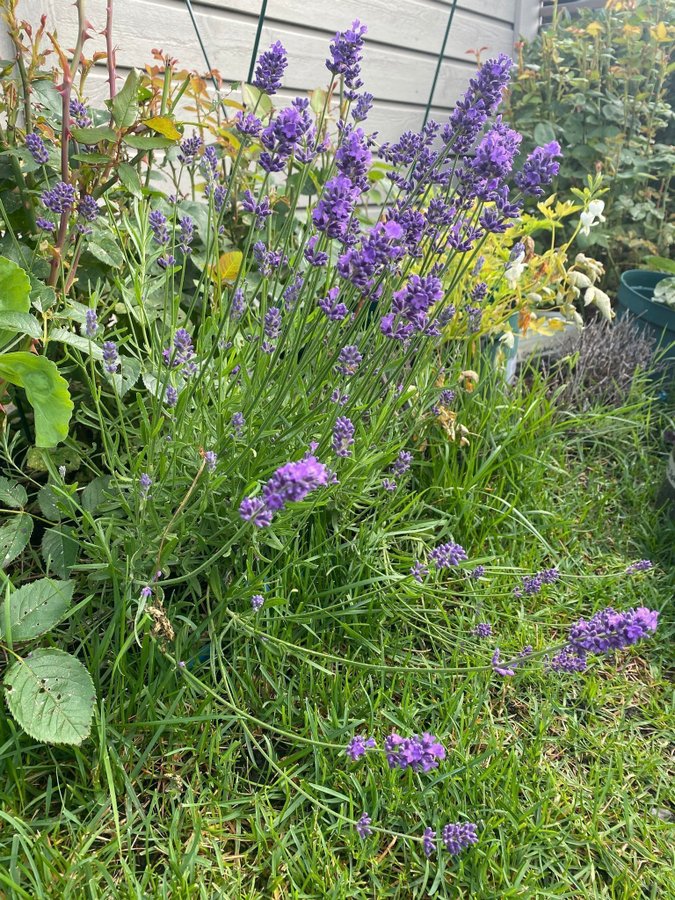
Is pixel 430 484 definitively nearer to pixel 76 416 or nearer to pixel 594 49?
pixel 76 416

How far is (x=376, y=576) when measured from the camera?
1.71 metres

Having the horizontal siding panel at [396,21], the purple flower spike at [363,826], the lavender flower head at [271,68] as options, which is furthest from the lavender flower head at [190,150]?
the horizontal siding panel at [396,21]

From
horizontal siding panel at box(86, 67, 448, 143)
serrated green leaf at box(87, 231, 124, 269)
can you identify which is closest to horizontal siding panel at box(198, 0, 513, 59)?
horizontal siding panel at box(86, 67, 448, 143)

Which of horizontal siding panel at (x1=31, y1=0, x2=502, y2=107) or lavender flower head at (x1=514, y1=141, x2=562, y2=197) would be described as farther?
horizontal siding panel at (x1=31, y1=0, x2=502, y2=107)

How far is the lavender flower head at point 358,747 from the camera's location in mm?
1318

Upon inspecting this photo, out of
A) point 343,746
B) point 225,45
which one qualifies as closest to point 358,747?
point 343,746

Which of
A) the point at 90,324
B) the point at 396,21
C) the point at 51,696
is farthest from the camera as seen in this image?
the point at 396,21

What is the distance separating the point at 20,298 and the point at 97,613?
0.67m

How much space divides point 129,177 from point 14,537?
31.9 inches

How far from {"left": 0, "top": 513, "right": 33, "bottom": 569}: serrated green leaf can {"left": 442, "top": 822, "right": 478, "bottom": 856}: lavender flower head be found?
0.96m

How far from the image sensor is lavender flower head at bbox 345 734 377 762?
1.32 m

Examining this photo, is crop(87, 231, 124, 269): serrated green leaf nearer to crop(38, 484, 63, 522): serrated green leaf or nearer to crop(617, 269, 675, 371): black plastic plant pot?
crop(38, 484, 63, 522): serrated green leaf

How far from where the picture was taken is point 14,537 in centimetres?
138

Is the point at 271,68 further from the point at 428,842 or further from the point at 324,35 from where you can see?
the point at 324,35
